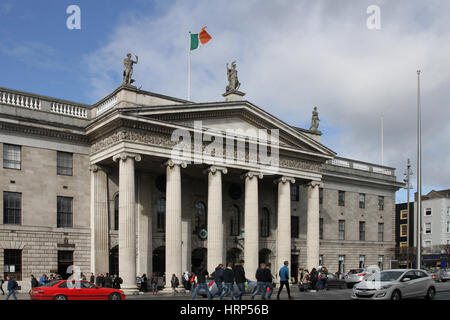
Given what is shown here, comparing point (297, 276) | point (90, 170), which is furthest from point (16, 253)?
point (297, 276)

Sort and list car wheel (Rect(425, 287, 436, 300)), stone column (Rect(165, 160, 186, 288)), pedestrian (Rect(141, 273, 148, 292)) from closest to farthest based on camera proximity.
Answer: car wheel (Rect(425, 287, 436, 300))
pedestrian (Rect(141, 273, 148, 292))
stone column (Rect(165, 160, 186, 288))

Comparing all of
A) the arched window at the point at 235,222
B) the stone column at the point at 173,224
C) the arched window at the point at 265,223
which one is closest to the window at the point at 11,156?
the stone column at the point at 173,224

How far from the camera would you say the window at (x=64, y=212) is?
39500mm

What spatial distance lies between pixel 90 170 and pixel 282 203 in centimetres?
1524

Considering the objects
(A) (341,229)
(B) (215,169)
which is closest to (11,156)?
(B) (215,169)

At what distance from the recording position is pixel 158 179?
1736 inches

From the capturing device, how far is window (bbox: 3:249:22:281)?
120ft

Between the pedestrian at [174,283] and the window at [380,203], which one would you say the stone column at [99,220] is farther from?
the window at [380,203]

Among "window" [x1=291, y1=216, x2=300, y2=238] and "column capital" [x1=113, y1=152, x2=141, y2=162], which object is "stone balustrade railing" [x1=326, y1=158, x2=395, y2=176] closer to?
"window" [x1=291, y1=216, x2=300, y2=238]

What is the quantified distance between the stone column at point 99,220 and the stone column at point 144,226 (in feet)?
8.78

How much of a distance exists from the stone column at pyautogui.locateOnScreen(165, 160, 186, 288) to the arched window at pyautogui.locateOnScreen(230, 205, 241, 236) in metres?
9.97

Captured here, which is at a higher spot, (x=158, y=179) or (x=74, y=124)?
(x=74, y=124)

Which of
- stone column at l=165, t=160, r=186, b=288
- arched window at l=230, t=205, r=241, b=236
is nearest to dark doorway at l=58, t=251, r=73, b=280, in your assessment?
stone column at l=165, t=160, r=186, b=288
